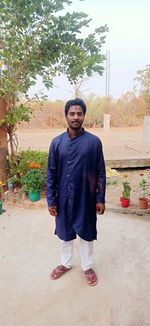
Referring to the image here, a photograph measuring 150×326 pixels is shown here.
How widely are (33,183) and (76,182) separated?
2.04m

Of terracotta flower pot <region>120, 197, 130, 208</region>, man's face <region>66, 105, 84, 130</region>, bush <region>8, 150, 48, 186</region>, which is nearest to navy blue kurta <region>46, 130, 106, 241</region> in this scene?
man's face <region>66, 105, 84, 130</region>

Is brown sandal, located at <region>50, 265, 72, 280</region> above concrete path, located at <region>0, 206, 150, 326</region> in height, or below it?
above

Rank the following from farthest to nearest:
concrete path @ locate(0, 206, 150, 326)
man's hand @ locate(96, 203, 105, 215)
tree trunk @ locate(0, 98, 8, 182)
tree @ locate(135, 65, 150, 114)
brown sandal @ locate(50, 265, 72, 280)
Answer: tree @ locate(135, 65, 150, 114)
tree trunk @ locate(0, 98, 8, 182)
brown sandal @ locate(50, 265, 72, 280)
man's hand @ locate(96, 203, 105, 215)
concrete path @ locate(0, 206, 150, 326)

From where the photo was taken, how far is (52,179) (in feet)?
7.09

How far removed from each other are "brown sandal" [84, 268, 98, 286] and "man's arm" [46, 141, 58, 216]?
22.9 inches

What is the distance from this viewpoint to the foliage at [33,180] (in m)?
4.05

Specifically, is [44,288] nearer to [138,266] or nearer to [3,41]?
[138,266]

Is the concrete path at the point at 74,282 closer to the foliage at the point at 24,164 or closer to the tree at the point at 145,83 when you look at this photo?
the foliage at the point at 24,164

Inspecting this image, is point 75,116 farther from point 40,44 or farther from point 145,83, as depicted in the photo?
point 145,83

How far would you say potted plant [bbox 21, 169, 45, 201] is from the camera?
4.05 meters

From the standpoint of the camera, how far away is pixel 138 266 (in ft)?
8.29

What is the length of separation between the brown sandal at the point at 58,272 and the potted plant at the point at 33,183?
5.95 feet

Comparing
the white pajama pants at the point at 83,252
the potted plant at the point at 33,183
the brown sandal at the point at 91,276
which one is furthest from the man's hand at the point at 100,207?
the potted plant at the point at 33,183

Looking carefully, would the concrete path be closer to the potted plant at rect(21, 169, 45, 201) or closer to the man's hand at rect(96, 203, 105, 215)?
the man's hand at rect(96, 203, 105, 215)
